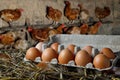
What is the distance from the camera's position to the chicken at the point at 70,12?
369cm

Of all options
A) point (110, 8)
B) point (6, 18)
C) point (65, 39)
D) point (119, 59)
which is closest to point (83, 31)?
point (110, 8)

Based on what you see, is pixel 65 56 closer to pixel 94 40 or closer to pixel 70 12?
pixel 94 40

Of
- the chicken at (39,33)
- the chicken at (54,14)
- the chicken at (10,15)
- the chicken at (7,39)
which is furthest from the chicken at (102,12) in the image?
the chicken at (7,39)

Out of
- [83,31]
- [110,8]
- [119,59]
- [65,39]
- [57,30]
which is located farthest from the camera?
[110,8]

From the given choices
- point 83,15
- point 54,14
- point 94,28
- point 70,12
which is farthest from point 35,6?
point 94,28

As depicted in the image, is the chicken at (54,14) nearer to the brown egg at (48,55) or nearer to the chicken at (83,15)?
the chicken at (83,15)

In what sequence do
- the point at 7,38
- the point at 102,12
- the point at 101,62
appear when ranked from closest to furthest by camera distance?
the point at 101,62, the point at 7,38, the point at 102,12

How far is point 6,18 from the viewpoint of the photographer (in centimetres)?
299

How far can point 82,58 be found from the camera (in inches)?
48.7

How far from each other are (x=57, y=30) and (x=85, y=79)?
2.54 meters

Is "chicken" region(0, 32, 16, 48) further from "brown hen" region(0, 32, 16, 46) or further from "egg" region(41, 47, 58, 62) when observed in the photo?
"egg" region(41, 47, 58, 62)

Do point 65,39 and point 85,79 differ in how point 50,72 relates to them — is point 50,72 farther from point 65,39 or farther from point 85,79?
point 65,39

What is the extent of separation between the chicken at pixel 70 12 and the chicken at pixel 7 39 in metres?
0.99

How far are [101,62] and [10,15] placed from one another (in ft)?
6.64
